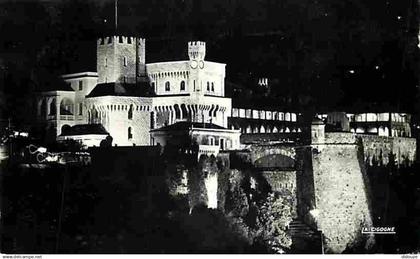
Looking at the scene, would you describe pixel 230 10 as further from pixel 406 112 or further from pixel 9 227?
pixel 9 227

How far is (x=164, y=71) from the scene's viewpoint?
28.9 feet

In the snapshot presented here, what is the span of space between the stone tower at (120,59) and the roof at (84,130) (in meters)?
0.49

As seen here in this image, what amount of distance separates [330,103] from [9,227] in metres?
3.30

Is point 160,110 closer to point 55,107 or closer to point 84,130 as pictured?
point 84,130

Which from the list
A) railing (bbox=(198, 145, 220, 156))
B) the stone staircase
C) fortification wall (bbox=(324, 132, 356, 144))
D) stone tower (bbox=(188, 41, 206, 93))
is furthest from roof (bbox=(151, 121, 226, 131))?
the stone staircase

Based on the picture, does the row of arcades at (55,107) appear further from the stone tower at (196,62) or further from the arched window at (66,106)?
the stone tower at (196,62)

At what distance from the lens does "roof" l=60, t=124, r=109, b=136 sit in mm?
8547

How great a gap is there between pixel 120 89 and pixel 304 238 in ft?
7.62

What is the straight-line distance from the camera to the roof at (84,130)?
8547mm

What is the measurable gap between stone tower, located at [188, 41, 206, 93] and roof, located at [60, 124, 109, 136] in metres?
1.00

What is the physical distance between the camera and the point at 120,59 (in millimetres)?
8820

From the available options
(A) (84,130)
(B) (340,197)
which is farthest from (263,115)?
(A) (84,130)

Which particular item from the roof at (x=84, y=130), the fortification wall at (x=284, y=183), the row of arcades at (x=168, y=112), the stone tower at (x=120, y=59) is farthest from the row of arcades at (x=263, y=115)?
the roof at (x=84, y=130)

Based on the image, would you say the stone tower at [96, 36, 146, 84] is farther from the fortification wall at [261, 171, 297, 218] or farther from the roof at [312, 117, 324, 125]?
the roof at [312, 117, 324, 125]
